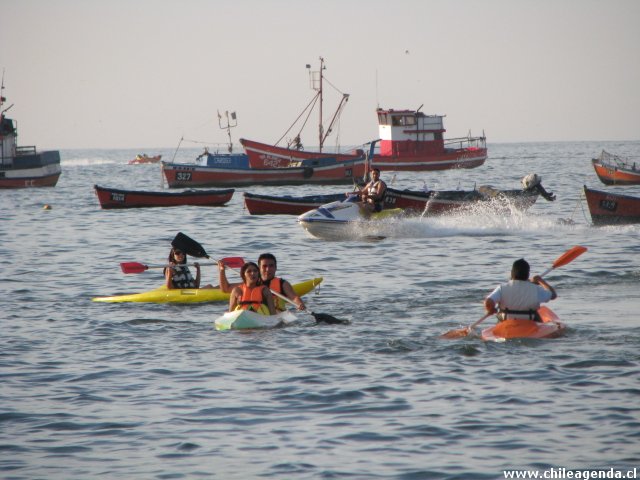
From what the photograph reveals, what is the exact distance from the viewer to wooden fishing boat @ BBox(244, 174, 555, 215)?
3013cm

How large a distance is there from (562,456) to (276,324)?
266 inches

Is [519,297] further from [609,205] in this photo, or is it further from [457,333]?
[609,205]

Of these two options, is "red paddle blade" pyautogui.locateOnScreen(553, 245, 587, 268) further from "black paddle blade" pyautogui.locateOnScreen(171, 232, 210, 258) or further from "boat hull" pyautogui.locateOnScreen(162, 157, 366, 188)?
"boat hull" pyautogui.locateOnScreen(162, 157, 366, 188)

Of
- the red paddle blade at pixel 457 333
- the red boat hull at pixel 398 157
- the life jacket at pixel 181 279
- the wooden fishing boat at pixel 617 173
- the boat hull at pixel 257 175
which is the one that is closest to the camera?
the red paddle blade at pixel 457 333

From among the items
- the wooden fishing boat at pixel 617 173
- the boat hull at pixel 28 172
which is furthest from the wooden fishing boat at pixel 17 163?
the wooden fishing boat at pixel 617 173

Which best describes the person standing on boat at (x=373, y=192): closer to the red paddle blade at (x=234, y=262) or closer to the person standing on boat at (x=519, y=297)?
the red paddle blade at (x=234, y=262)

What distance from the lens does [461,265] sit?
2281 centimetres

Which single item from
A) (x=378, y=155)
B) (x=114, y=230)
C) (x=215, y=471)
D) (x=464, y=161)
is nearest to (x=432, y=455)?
(x=215, y=471)

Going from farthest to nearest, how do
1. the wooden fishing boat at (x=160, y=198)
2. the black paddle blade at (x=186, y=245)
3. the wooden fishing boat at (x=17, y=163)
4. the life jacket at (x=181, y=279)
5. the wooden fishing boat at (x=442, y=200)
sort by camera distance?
1. the wooden fishing boat at (x=17, y=163)
2. the wooden fishing boat at (x=160, y=198)
3. the wooden fishing boat at (x=442, y=200)
4. the life jacket at (x=181, y=279)
5. the black paddle blade at (x=186, y=245)

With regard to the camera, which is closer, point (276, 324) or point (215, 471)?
point (215, 471)

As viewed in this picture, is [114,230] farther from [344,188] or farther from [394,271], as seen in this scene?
[344,188]

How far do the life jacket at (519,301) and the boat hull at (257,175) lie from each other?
4191 cm

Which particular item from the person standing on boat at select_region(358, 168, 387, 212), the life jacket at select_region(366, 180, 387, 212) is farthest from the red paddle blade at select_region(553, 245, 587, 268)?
the life jacket at select_region(366, 180, 387, 212)

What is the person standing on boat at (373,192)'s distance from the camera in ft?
89.4
